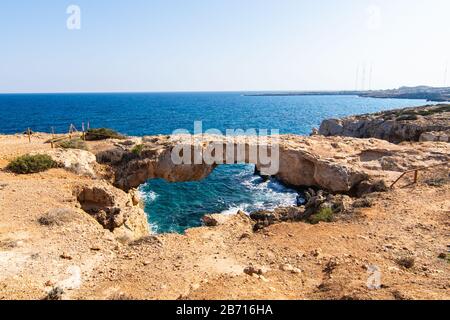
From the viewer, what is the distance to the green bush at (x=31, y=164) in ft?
61.6

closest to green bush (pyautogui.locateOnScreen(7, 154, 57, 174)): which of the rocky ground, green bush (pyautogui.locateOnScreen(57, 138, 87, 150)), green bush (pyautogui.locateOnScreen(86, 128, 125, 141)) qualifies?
the rocky ground

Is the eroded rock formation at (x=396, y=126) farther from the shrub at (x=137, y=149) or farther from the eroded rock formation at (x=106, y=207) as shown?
the eroded rock formation at (x=106, y=207)

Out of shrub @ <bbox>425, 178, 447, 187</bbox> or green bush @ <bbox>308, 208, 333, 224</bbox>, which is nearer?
green bush @ <bbox>308, 208, 333, 224</bbox>

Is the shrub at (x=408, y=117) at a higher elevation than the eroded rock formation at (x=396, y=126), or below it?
higher

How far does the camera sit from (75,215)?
13.7 meters

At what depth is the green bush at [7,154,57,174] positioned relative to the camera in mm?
18766

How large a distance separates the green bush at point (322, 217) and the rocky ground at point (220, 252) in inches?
12.5

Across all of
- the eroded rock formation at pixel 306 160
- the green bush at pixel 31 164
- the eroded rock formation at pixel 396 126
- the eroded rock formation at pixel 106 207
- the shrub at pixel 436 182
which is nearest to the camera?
the eroded rock formation at pixel 106 207

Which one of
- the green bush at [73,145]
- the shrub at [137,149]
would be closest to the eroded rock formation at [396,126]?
the shrub at [137,149]

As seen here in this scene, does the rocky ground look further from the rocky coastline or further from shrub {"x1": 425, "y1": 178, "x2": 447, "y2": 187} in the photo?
shrub {"x1": 425, "y1": 178, "x2": 447, "y2": 187}

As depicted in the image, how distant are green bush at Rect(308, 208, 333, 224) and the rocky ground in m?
0.32

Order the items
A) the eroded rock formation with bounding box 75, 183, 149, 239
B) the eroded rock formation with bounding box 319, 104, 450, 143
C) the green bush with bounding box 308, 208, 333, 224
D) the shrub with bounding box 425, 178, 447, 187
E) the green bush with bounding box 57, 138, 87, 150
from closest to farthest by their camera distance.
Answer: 1. the green bush with bounding box 308, 208, 333, 224
2. the eroded rock formation with bounding box 75, 183, 149, 239
3. the shrub with bounding box 425, 178, 447, 187
4. the green bush with bounding box 57, 138, 87, 150
5. the eroded rock formation with bounding box 319, 104, 450, 143
